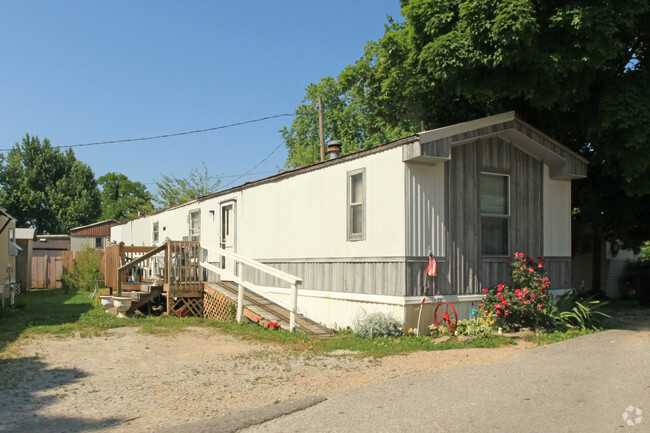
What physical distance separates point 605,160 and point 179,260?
993 cm

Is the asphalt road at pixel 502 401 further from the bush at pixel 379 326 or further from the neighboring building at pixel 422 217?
the neighboring building at pixel 422 217

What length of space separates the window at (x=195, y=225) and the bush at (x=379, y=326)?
8.92 metres

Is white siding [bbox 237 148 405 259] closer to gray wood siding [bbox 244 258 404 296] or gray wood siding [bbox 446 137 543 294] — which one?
gray wood siding [bbox 244 258 404 296]

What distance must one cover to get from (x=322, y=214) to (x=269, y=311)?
231cm

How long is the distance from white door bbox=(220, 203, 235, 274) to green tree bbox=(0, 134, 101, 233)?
30.8m

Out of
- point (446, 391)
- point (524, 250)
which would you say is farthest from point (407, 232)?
point (446, 391)

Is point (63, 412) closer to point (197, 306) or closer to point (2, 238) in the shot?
point (197, 306)

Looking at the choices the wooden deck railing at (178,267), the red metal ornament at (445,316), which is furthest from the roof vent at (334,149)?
the red metal ornament at (445,316)

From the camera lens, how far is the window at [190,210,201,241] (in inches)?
695

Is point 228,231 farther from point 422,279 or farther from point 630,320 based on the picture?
point 630,320

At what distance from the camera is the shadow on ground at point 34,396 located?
16.9 ft

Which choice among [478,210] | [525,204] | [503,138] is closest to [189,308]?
[478,210]

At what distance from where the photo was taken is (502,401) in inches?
226

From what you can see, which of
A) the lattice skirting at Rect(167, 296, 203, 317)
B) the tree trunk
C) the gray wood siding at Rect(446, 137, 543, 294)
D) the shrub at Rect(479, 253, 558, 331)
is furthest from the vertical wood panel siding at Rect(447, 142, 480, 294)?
the tree trunk
